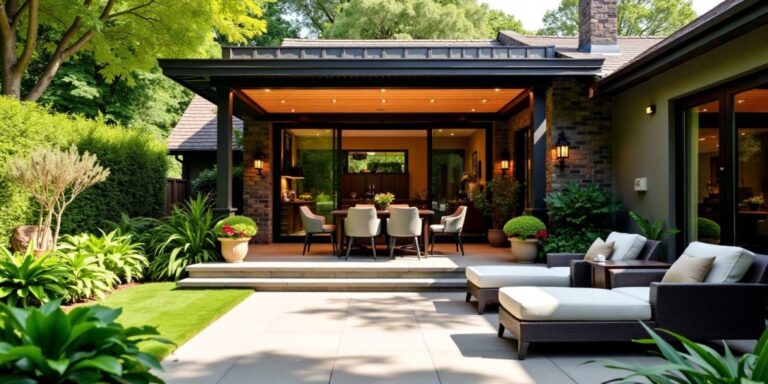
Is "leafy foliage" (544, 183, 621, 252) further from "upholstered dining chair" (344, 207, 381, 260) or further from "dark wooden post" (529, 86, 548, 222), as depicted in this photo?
"upholstered dining chair" (344, 207, 381, 260)

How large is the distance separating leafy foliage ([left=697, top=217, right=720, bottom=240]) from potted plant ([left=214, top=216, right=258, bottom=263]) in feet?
19.6

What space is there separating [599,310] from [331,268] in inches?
160

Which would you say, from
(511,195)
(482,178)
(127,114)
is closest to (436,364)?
(511,195)

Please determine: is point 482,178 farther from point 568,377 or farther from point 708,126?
point 568,377

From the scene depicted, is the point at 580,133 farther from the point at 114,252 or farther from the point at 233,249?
the point at 114,252

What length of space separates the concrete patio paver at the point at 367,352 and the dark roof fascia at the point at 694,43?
124 inches

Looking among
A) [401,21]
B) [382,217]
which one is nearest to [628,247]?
[382,217]

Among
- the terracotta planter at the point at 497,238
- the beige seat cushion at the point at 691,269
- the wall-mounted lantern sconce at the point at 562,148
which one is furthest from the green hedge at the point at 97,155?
the beige seat cushion at the point at 691,269

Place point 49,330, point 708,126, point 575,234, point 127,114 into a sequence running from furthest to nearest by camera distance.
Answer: point 127,114 → point 575,234 → point 708,126 → point 49,330

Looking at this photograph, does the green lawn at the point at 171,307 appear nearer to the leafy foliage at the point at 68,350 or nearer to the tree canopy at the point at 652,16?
the leafy foliage at the point at 68,350

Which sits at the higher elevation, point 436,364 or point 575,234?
point 575,234

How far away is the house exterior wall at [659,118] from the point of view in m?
5.48

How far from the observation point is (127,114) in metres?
17.2

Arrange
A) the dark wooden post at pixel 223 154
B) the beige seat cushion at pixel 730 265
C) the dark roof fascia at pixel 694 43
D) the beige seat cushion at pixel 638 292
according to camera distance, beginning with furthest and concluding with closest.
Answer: the dark wooden post at pixel 223 154, the dark roof fascia at pixel 694 43, the beige seat cushion at pixel 638 292, the beige seat cushion at pixel 730 265
